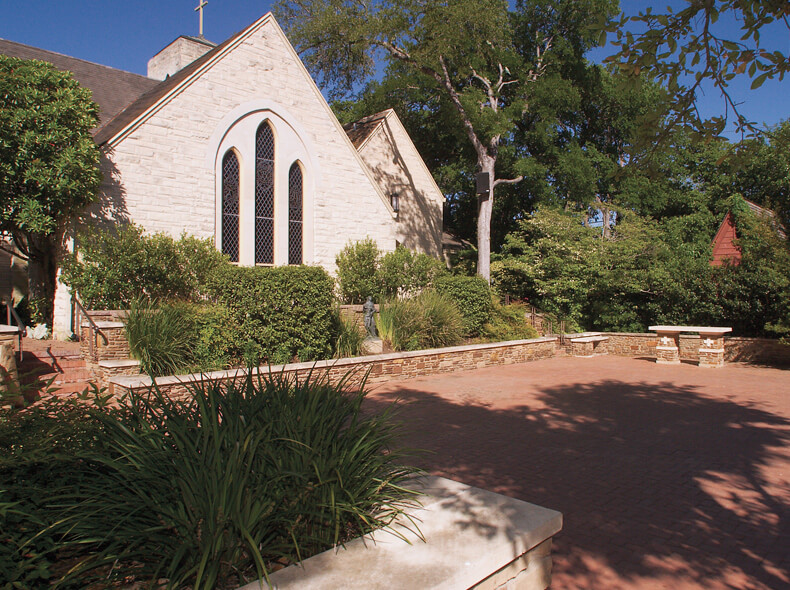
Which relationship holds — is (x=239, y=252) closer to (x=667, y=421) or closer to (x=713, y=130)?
(x=667, y=421)

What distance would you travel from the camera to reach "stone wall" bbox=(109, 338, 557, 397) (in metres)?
8.63

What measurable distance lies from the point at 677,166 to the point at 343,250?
22953 millimetres

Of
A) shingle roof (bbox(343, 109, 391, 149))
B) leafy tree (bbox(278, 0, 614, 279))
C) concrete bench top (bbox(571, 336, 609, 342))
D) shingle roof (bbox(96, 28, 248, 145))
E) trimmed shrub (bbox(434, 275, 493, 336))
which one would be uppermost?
leafy tree (bbox(278, 0, 614, 279))

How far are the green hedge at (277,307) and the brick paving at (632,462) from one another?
1.75 m

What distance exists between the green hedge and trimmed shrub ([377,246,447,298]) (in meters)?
4.67

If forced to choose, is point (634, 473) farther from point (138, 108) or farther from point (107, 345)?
point (138, 108)

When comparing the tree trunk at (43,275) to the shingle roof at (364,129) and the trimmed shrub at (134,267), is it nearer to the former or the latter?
the trimmed shrub at (134,267)

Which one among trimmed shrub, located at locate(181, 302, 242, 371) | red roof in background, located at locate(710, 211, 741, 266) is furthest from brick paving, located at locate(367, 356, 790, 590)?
red roof in background, located at locate(710, 211, 741, 266)

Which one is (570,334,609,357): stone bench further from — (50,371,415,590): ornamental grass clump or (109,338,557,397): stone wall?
(50,371,415,590): ornamental grass clump

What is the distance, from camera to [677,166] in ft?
101

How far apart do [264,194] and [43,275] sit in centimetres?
561

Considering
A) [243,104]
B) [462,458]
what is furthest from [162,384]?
[243,104]

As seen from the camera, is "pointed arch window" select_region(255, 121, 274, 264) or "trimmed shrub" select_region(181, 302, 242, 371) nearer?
"trimmed shrub" select_region(181, 302, 242, 371)

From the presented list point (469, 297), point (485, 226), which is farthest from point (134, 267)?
point (485, 226)
